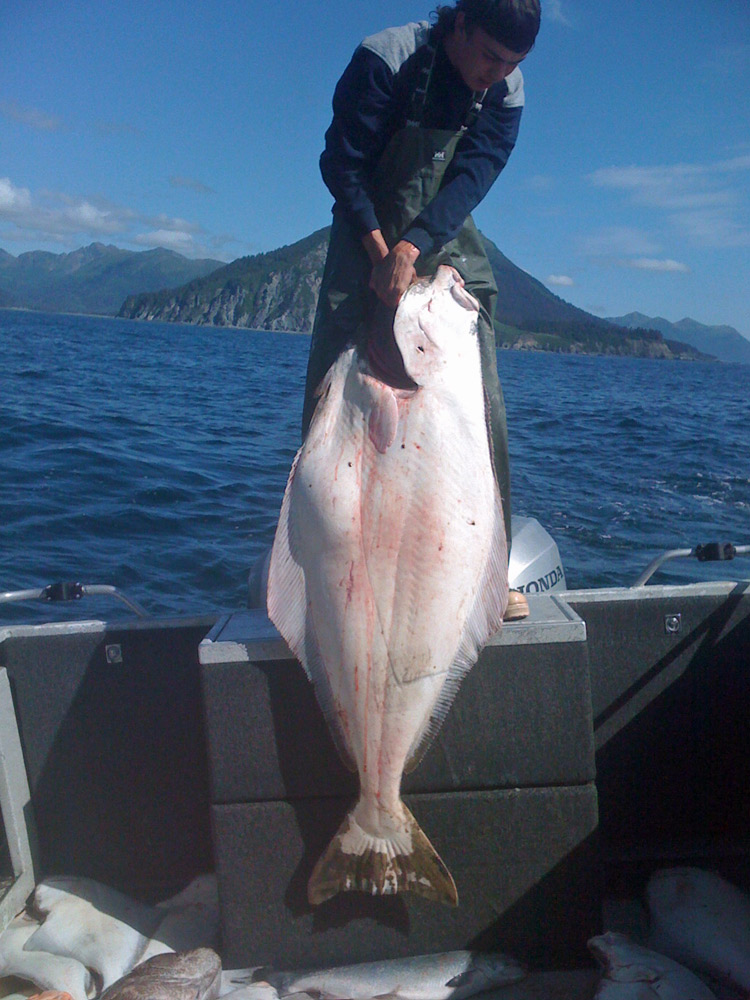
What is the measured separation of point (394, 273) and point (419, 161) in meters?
0.46

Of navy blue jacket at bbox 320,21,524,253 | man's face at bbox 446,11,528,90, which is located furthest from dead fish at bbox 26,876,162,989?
man's face at bbox 446,11,528,90

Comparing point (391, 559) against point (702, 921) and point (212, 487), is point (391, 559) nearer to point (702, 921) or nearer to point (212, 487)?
point (702, 921)

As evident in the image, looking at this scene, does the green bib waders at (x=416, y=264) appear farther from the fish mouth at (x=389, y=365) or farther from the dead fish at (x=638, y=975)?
the dead fish at (x=638, y=975)

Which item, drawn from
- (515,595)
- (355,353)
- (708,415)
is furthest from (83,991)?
(708,415)

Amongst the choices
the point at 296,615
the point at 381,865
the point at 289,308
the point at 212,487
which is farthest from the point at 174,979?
the point at 289,308

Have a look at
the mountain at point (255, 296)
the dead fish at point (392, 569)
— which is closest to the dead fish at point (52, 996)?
the dead fish at point (392, 569)

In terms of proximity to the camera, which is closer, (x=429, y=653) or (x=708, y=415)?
(x=429, y=653)

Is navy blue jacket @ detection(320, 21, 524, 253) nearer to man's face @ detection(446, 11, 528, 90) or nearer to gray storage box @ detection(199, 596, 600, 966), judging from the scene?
man's face @ detection(446, 11, 528, 90)

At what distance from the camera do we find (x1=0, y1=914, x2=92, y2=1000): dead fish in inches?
92.5

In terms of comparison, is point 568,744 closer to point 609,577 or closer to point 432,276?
point 432,276

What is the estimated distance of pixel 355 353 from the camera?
227cm

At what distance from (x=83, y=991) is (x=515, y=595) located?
1.65m

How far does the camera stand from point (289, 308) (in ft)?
432

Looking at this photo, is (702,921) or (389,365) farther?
(702,921)
